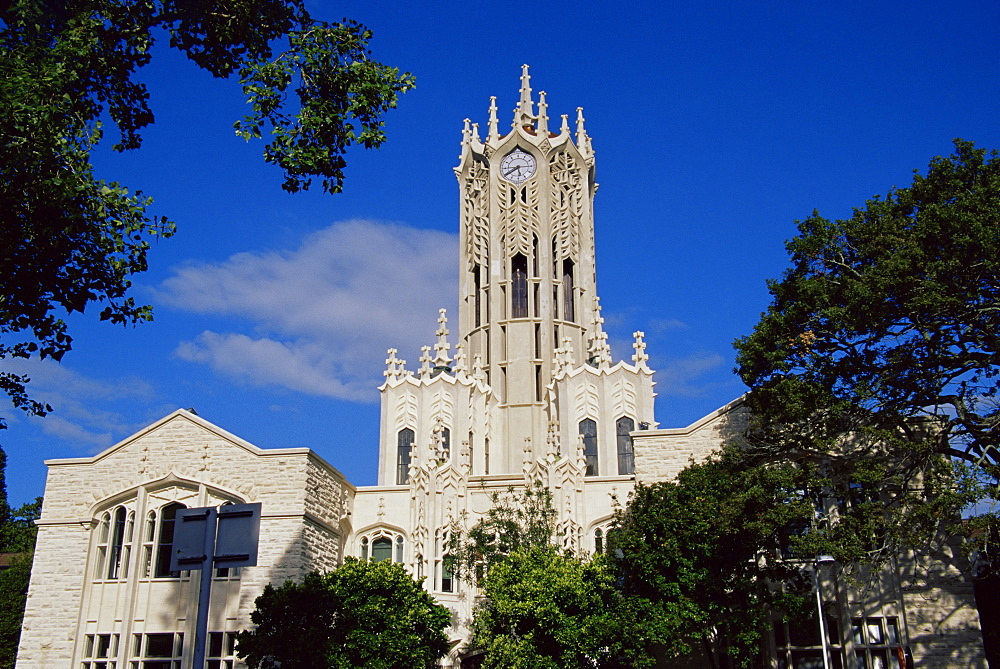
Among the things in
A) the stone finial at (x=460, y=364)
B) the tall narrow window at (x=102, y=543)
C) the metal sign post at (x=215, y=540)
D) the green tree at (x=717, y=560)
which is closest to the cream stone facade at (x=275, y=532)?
the tall narrow window at (x=102, y=543)

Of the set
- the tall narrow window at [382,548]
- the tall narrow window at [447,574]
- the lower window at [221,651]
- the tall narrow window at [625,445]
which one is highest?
the tall narrow window at [625,445]

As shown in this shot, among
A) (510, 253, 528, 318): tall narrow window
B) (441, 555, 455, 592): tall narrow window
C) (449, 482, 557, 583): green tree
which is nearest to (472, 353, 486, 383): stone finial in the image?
(510, 253, 528, 318): tall narrow window

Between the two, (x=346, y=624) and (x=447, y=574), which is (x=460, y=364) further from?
(x=346, y=624)

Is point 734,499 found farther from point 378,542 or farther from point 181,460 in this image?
point 181,460

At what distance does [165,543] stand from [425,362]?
18.6 metres

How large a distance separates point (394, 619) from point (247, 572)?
4.97 m

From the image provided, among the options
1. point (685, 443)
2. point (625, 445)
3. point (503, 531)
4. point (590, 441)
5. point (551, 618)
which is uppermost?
point (590, 441)

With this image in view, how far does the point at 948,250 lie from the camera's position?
20500 mm

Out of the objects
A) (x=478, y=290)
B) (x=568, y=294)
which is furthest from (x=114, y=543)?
(x=568, y=294)

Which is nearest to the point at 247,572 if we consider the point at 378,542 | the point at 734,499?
the point at 378,542

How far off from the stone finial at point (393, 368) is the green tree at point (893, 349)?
2153 centimetres

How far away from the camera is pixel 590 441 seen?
39281mm

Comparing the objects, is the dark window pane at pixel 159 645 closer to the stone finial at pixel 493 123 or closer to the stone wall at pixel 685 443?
the stone wall at pixel 685 443

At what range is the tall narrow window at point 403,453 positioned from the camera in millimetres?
39438
